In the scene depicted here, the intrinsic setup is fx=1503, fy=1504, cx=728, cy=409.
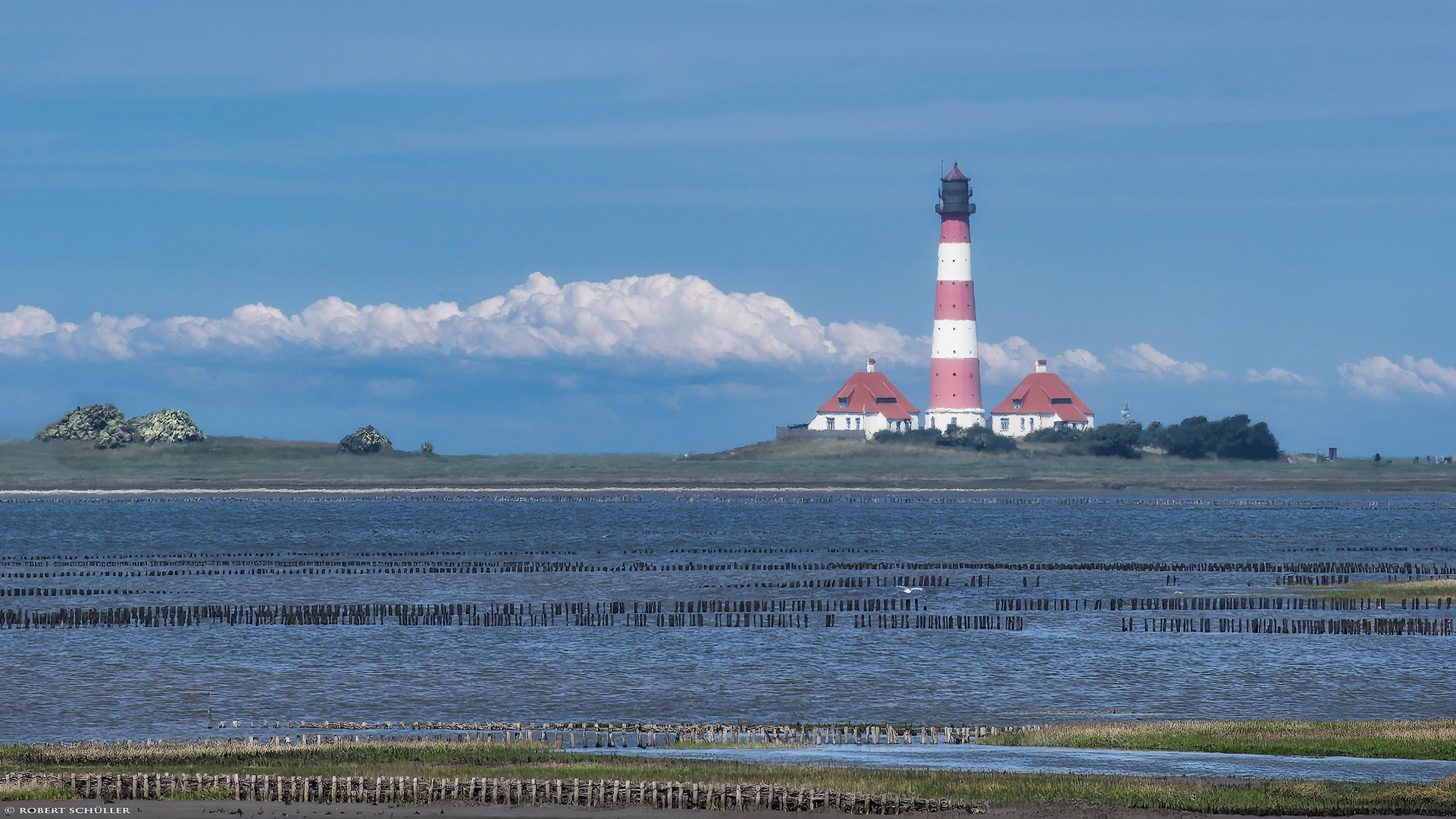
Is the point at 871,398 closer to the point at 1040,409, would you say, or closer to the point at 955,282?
the point at 1040,409

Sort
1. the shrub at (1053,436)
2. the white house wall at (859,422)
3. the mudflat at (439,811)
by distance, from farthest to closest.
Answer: the white house wall at (859,422) < the shrub at (1053,436) < the mudflat at (439,811)

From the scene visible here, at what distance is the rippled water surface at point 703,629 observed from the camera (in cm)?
3391

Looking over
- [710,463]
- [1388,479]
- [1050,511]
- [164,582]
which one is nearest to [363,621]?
[164,582]

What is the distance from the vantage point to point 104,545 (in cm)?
9000

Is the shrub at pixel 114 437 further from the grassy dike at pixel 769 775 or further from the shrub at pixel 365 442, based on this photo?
the grassy dike at pixel 769 775

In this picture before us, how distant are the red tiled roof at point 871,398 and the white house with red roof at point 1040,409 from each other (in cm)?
1093

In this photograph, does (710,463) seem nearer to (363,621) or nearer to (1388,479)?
(1388,479)

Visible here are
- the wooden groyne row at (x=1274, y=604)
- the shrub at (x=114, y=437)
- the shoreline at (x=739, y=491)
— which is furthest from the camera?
the shrub at (x=114, y=437)

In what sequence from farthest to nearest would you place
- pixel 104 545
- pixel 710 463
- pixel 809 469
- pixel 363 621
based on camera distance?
1. pixel 710 463
2. pixel 809 469
3. pixel 104 545
4. pixel 363 621

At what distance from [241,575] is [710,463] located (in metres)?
121

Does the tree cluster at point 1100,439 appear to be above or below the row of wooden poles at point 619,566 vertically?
above

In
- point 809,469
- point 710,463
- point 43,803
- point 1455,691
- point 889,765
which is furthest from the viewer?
point 710,463

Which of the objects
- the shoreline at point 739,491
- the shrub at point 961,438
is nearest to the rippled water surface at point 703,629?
the shoreline at point 739,491

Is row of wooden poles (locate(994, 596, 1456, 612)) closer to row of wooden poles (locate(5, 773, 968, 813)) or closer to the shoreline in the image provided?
row of wooden poles (locate(5, 773, 968, 813))
